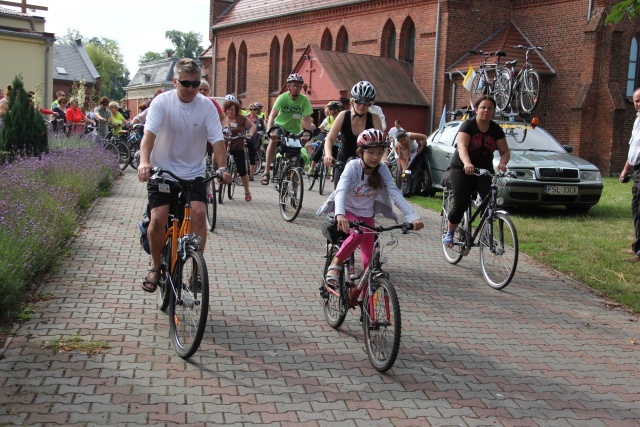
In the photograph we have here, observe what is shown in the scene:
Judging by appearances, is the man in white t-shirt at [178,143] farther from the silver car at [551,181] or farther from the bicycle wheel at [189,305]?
the silver car at [551,181]

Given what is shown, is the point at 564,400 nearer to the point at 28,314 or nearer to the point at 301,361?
the point at 301,361

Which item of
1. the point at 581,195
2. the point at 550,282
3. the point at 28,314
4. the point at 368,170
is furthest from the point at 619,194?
the point at 28,314

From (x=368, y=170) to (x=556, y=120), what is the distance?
89.7 ft

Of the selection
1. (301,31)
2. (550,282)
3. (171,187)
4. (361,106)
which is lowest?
(550,282)

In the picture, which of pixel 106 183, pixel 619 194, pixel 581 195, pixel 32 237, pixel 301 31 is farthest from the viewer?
pixel 301 31

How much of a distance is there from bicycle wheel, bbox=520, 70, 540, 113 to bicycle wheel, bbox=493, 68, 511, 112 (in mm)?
427

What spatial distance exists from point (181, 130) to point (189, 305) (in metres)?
1.50

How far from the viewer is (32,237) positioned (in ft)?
23.3

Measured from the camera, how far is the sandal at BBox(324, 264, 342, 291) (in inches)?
238

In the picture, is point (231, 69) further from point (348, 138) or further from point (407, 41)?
point (348, 138)

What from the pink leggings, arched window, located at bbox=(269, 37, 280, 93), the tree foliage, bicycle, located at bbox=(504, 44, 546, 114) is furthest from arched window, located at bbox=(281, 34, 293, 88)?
the pink leggings

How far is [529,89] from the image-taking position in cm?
2348

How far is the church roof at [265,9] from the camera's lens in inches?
1687

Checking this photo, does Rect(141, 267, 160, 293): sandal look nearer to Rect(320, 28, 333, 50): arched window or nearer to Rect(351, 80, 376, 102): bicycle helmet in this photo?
Rect(351, 80, 376, 102): bicycle helmet
